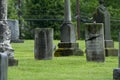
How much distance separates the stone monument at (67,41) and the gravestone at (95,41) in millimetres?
4093

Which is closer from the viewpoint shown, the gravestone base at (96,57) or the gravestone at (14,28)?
the gravestone base at (96,57)

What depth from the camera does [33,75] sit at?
14203 millimetres

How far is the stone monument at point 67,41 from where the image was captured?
23125 millimetres

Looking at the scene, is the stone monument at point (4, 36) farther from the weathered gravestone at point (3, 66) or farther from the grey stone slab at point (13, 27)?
the grey stone slab at point (13, 27)

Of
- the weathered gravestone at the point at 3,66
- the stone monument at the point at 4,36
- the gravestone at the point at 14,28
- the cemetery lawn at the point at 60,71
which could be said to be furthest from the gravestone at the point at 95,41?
the gravestone at the point at 14,28

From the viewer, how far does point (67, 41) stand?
2383 cm

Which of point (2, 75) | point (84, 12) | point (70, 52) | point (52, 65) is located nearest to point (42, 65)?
point (52, 65)

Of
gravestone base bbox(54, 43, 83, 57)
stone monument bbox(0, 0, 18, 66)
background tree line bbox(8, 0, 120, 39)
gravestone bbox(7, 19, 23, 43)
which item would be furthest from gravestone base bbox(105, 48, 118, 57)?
background tree line bbox(8, 0, 120, 39)

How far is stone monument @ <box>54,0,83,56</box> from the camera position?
75.9 feet

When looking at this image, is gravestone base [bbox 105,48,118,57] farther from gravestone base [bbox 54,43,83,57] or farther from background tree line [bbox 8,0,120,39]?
background tree line [bbox 8,0,120,39]

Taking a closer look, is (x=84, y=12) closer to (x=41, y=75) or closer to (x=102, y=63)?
(x=102, y=63)

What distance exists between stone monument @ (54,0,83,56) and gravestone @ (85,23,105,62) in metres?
4.09

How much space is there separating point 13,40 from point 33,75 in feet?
66.9

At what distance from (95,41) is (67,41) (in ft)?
16.9
